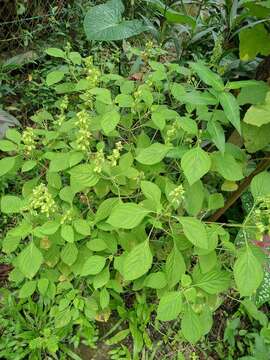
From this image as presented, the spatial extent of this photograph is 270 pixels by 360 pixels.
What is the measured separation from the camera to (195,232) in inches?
40.1

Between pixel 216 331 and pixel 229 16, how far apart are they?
1201mm

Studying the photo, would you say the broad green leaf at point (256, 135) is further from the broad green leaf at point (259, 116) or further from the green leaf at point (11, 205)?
the green leaf at point (11, 205)

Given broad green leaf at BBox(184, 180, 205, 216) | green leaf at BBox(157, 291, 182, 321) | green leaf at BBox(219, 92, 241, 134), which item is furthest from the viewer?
broad green leaf at BBox(184, 180, 205, 216)

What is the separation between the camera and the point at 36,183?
1.37m

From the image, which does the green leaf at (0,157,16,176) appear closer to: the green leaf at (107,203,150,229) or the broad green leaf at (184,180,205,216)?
the green leaf at (107,203,150,229)

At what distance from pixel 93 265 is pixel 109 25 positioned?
0.85 metres

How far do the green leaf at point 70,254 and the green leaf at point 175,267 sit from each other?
0.89ft

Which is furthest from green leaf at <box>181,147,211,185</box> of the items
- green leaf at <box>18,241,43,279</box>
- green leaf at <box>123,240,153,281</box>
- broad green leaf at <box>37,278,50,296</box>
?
broad green leaf at <box>37,278,50,296</box>

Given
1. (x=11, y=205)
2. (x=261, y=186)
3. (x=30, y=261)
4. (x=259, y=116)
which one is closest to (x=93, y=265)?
(x=30, y=261)

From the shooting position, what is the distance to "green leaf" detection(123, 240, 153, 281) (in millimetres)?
1023

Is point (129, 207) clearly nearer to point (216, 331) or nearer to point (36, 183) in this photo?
point (36, 183)

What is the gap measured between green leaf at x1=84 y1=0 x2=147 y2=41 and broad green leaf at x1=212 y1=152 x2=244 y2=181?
0.60 metres

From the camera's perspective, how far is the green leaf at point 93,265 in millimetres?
1201

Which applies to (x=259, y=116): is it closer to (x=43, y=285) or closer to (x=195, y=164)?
(x=195, y=164)
